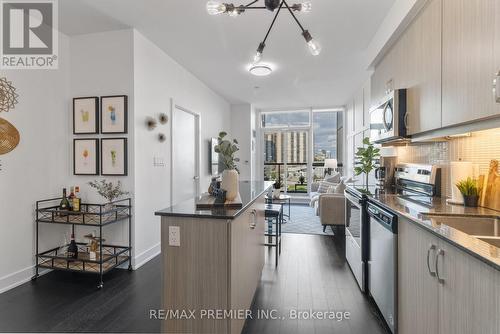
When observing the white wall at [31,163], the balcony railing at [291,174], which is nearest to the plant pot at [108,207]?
the white wall at [31,163]

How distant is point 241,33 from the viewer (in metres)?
3.13

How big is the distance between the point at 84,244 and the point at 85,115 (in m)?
1.53

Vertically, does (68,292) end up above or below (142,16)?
below

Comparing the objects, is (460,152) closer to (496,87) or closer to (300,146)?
(496,87)

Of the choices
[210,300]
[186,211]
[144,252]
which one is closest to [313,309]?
[210,300]

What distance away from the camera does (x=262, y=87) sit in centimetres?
554

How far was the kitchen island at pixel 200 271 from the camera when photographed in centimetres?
154

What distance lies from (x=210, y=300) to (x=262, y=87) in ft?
15.5

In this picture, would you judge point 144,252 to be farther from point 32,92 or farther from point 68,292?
point 32,92

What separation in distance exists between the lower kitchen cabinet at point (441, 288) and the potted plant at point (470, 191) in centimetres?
49

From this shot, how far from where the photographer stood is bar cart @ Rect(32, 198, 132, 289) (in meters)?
2.66

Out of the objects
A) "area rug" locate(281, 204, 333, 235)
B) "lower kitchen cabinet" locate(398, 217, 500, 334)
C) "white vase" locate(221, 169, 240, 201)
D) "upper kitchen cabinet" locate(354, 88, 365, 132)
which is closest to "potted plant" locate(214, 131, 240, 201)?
"white vase" locate(221, 169, 240, 201)

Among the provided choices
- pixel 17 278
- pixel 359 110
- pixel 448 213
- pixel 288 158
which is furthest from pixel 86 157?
pixel 288 158

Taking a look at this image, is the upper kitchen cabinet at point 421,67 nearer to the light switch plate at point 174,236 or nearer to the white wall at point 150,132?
the light switch plate at point 174,236
